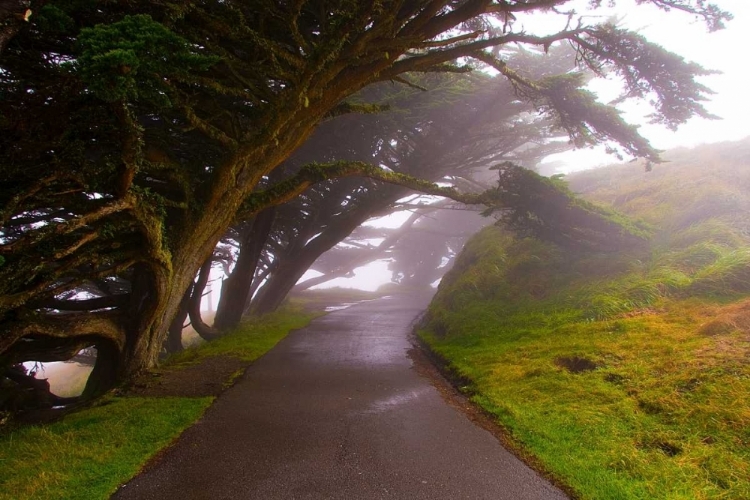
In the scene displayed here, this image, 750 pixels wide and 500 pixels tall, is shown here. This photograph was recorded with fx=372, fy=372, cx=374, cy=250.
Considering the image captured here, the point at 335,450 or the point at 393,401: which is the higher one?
the point at 335,450

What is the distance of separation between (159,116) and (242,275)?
8056mm

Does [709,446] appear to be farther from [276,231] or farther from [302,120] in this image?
[276,231]

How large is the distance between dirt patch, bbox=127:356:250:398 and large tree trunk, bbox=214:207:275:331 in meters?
5.20

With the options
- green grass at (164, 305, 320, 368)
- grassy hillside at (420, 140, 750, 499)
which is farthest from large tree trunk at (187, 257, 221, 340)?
grassy hillside at (420, 140, 750, 499)

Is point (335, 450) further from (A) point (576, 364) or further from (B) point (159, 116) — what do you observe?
(B) point (159, 116)

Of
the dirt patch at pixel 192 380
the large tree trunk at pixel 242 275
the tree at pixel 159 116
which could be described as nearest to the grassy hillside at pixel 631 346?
the tree at pixel 159 116

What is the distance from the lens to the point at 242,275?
13.1 meters

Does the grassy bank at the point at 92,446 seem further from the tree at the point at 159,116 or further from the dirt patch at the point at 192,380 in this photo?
the tree at the point at 159,116

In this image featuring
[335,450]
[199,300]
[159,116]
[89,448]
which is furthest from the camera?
[199,300]

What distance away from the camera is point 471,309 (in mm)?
11453

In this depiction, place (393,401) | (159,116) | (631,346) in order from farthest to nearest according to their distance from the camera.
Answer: (631,346) → (393,401) → (159,116)

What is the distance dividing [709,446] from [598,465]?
1141 mm

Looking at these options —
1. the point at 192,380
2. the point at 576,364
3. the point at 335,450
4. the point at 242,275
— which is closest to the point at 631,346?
the point at 576,364

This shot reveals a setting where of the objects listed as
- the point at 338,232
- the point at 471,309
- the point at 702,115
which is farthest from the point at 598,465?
the point at 338,232
